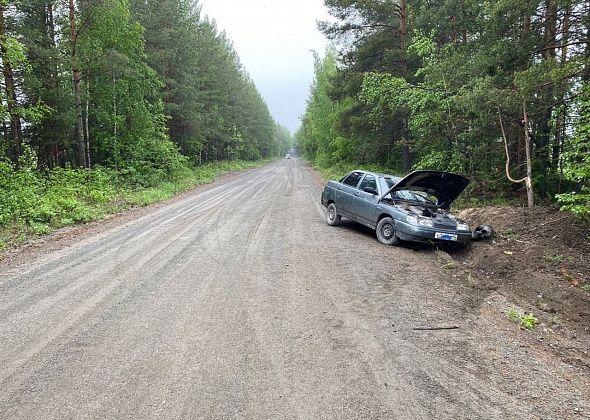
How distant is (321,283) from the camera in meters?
5.84

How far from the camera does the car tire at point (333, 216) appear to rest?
10688mm

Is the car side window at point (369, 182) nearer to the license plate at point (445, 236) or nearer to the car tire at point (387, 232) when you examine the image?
the car tire at point (387, 232)

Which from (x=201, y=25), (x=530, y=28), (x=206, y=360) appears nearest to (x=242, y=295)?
(x=206, y=360)

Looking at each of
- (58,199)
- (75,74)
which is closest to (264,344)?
(58,199)

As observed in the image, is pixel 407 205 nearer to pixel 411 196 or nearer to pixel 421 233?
pixel 411 196

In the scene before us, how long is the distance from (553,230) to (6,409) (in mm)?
9473

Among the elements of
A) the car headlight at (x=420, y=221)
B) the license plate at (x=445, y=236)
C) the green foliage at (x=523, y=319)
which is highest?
the car headlight at (x=420, y=221)

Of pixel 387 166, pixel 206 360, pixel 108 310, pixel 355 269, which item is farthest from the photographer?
pixel 387 166

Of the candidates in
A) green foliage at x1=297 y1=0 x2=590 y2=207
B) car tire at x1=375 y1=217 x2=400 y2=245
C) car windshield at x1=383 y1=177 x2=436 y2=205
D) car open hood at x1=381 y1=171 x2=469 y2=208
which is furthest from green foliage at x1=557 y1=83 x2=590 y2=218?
car tire at x1=375 y1=217 x2=400 y2=245

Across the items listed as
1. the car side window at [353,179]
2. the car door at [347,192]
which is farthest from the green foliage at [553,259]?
the car side window at [353,179]

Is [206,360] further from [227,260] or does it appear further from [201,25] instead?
[201,25]

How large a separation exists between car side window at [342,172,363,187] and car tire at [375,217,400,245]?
1786 millimetres

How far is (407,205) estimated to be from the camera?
882 centimetres

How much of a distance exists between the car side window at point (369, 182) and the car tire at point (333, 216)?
1214 mm
